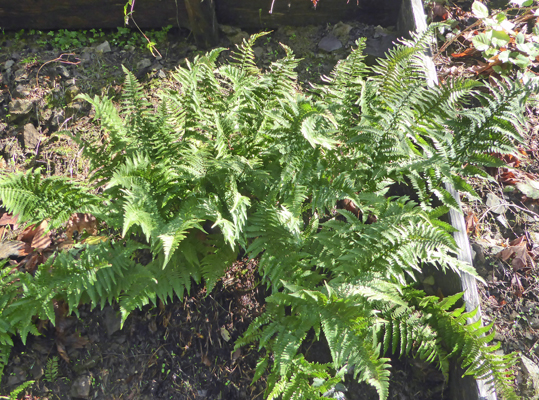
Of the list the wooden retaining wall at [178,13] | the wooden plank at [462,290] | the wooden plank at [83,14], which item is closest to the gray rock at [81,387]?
the wooden plank at [462,290]

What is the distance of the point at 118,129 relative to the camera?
97.5 inches

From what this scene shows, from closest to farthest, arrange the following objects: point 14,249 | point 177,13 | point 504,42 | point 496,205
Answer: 1. point 14,249
2. point 496,205
3. point 504,42
4. point 177,13

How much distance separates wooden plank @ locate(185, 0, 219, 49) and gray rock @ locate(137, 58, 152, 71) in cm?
48

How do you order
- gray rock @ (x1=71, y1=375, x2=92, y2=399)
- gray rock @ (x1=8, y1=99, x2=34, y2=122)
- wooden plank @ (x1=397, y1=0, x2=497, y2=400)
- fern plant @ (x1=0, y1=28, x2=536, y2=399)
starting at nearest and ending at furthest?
fern plant @ (x1=0, y1=28, x2=536, y2=399) → wooden plank @ (x1=397, y1=0, x2=497, y2=400) → gray rock @ (x1=71, y1=375, x2=92, y2=399) → gray rock @ (x1=8, y1=99, x2=34, y2=122)

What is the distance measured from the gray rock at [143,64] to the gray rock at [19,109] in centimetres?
97

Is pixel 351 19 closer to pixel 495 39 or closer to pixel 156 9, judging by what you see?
pixel 495 39

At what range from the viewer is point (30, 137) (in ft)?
11.0

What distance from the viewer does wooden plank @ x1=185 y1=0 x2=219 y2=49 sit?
3.29 m

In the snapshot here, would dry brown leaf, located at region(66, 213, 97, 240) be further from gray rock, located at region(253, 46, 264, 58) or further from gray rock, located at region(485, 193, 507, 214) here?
gray rock, located at region(485, 193, 507, 214)

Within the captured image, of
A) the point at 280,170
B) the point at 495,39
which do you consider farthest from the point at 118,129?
the point at 495,39

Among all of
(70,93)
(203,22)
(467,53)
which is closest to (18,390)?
(70,93)

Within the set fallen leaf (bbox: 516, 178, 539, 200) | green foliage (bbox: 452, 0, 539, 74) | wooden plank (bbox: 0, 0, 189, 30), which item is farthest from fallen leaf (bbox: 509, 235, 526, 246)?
wooden plank (bbox: 0, 0, 189, 30)

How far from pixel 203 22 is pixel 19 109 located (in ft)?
5.69

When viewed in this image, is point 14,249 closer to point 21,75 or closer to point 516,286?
point 21,75
